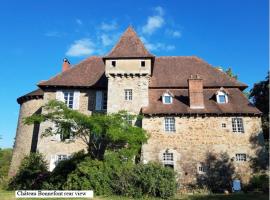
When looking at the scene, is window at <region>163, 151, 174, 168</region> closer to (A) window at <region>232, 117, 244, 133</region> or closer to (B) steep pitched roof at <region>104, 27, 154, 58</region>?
(A) window at <region>232, 117, 244, 133</region>

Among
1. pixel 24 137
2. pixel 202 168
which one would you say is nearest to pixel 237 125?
pixel 202 168

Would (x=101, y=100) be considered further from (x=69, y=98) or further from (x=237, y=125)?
(x=237, y=125)

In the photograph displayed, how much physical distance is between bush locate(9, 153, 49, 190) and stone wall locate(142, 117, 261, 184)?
24.5ft

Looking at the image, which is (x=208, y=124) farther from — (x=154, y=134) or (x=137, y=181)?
(x=137, y=181)

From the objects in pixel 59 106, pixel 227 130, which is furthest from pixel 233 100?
pixel 59 106

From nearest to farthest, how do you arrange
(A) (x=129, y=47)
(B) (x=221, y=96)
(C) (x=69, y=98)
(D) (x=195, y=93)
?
(D) (x=195, y=93)
(B) (x=221, y=96)
(C) (x=69, y=98)
(A) (x=129, y=47)

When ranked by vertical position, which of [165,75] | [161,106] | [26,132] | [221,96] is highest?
[165,75]

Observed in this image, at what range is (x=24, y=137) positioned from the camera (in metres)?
24.5

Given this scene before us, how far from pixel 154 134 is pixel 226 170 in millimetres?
5754

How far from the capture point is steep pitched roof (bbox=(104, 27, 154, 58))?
2292 cm

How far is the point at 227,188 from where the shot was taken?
1961 centimetres

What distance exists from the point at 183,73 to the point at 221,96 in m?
4.24

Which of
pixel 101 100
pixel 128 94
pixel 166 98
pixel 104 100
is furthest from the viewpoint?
pixel 104 100

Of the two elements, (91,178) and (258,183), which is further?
(258,183)
